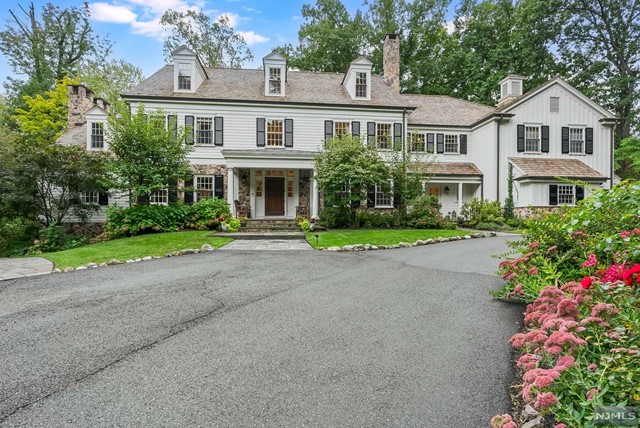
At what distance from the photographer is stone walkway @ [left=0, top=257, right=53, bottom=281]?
6930 mm

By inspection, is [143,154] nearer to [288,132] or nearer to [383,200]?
[288,132]

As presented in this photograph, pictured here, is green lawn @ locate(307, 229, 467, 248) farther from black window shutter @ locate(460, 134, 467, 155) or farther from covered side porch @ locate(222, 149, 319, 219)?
black window shutter @ locate(460, 134, 467, 155)

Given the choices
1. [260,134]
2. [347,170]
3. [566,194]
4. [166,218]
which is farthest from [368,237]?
[566,194]

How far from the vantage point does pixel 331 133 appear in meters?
16.7

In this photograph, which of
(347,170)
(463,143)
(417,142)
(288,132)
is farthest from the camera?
(463,143)

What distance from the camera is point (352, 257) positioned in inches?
336

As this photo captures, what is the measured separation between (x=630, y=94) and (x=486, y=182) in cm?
1667

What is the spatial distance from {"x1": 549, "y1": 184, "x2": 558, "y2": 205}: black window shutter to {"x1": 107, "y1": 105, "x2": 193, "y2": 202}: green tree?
58.1 feet

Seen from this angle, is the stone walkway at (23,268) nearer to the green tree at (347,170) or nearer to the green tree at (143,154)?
the green tree at (143,154)

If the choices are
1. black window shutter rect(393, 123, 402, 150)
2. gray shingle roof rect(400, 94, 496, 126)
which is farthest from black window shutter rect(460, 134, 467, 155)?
black window shutter rect(393, 123, 402, 150)

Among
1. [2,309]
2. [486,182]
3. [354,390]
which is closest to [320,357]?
[354,390]

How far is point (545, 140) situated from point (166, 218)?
19.7m

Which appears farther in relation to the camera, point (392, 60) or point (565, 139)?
point (392, 60)

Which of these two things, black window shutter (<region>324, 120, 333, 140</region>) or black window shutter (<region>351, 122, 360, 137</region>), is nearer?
black window shutter (<region>324, 120, 333, 140</region>)
